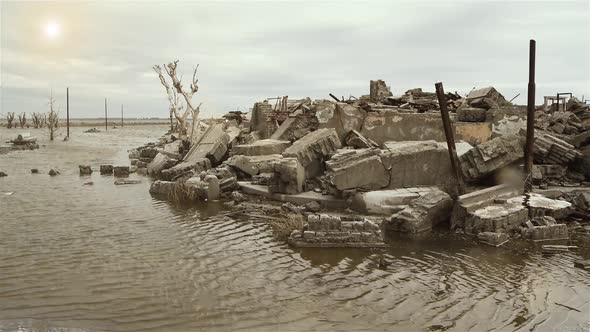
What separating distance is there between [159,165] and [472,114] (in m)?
10.5

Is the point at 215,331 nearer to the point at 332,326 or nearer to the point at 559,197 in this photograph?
the point at 332,326

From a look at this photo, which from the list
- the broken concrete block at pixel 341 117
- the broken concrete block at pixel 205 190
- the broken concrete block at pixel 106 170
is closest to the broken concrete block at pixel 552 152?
the broken concrete block at pixel 341 117

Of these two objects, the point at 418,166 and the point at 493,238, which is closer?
the point at 493,238

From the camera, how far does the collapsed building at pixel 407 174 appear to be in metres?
7.26

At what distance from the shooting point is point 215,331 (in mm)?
4031

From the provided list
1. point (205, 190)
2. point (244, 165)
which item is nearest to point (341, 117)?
point (244, 165)

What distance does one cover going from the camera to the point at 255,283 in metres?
5.27

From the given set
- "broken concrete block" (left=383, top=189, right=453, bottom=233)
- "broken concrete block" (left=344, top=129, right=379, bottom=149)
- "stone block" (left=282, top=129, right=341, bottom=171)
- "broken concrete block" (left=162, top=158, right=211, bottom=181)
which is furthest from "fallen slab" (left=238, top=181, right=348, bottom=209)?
"broken concrete block" (left=162, top=158, right=211, bottom=181)

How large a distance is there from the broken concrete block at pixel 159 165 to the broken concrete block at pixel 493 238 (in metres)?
11.2

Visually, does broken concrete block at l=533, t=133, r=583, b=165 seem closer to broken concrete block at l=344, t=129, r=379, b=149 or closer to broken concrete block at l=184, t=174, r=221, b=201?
broken concrete block at l=344, t=129, r=379, b=149

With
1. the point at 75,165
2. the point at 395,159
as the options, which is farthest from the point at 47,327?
the point at 75,165

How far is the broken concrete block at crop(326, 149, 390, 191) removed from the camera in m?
8.56

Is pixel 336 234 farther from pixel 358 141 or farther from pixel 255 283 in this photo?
pixel 358 141

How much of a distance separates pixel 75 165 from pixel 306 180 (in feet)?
43.5
